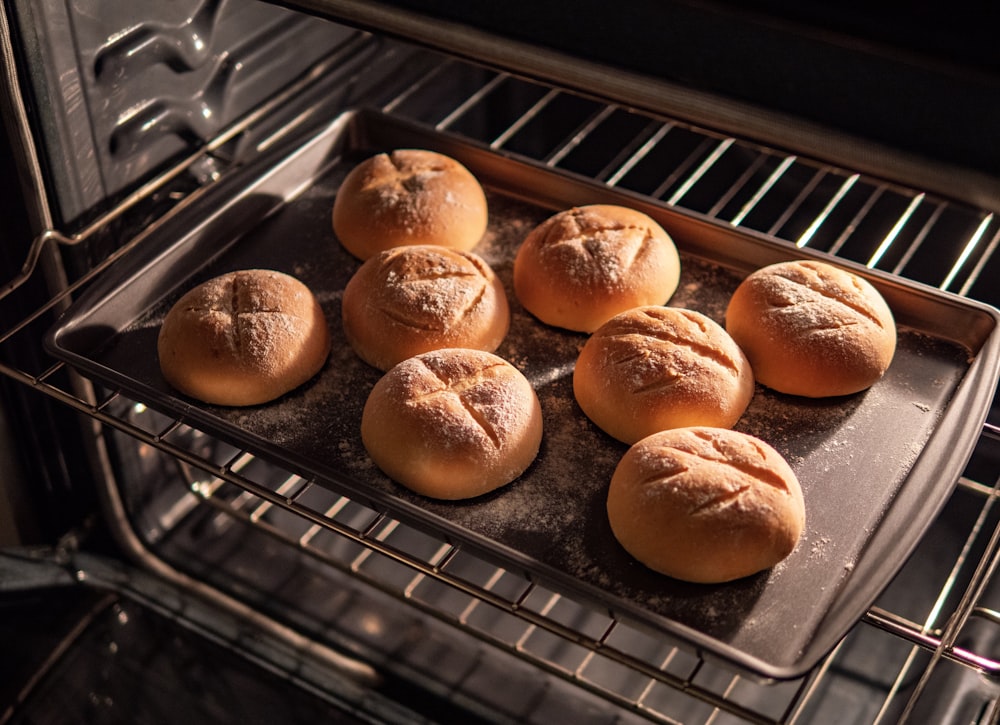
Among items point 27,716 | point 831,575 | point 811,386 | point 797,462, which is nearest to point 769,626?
point 831,575

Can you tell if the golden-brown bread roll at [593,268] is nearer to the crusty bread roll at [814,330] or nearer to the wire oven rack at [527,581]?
the crusty bread roll at [814,330]

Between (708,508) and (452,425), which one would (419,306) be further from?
(708,508)

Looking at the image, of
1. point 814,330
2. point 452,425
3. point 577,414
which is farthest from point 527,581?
point 814,330

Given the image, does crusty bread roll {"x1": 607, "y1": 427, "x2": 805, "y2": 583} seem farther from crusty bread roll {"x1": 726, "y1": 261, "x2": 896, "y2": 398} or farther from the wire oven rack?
the wire oven rack

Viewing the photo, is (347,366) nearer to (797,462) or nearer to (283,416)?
(283,416)

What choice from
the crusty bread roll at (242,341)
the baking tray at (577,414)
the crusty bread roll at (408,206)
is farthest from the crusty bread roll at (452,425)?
the crusty bread roll at (408,206)

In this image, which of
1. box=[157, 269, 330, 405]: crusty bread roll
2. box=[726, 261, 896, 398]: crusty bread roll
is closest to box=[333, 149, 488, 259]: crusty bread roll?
box=[157, 269, 330, 405]: crusty bread roll

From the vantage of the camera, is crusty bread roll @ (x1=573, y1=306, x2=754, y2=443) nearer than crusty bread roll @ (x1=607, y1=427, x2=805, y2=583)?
No
